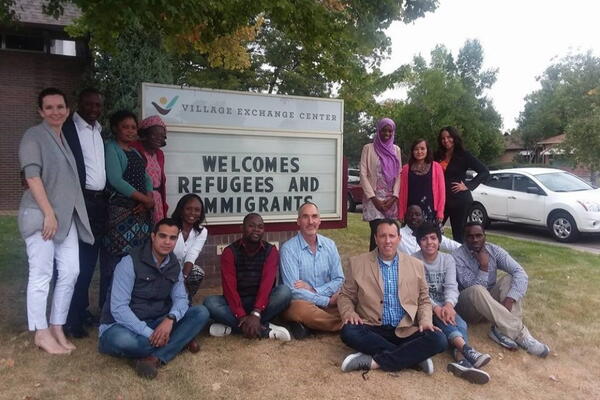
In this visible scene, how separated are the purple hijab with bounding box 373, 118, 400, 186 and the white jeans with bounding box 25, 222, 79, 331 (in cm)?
306

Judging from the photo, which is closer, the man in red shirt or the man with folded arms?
the man in red shirt

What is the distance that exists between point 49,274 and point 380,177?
3.28 m

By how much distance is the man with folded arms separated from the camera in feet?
14.6

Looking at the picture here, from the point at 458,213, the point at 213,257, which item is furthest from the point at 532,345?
the point at 213,257

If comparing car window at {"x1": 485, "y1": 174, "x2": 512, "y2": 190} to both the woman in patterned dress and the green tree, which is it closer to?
the woman in patterned dress

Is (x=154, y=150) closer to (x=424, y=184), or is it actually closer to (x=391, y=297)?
(x=391, y=297)

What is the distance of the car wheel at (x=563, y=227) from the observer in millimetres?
10539

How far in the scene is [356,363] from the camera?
3.82 meters

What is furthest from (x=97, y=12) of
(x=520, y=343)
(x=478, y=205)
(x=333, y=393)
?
(x=478, y=205)

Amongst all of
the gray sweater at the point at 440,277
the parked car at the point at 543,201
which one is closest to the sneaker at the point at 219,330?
the gray sweater at the point at 440,277

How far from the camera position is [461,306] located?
15.1 feet

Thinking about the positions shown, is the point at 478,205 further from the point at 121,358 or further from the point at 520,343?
the point at 121,358

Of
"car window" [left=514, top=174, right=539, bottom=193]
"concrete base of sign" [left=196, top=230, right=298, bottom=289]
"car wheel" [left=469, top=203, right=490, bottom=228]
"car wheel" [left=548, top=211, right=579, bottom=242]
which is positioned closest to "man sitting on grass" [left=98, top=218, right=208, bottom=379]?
"concrete base of sign" [left=196, top=230, right=298, bottom=289]

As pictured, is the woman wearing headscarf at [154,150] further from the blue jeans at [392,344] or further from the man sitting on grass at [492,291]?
the man sitting on grass at [492,291]
